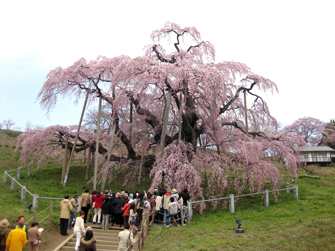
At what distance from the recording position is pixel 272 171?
1502cm

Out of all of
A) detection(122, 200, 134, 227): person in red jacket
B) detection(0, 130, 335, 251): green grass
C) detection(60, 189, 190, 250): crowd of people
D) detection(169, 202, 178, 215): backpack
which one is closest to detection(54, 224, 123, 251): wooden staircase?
detection(60, 189, 190, 250): crowd of people

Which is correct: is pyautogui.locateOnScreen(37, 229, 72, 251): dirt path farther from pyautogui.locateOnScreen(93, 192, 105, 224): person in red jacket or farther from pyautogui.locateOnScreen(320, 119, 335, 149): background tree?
pyautogui.locateOnScreen(320, 119, 335, 149): background tree

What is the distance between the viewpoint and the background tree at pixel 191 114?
1430cm

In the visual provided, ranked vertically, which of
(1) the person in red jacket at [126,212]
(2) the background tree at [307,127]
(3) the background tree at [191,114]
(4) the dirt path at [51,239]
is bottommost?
(4) the dirt path at [51,239]

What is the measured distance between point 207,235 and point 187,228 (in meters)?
1.08

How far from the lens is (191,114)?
1714 centimetres

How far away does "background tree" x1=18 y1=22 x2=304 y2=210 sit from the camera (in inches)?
563

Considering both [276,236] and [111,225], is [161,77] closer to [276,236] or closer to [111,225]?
[111,225]

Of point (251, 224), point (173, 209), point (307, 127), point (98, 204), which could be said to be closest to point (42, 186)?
point (98, 204)

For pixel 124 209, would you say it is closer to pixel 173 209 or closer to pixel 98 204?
pixel 98 204

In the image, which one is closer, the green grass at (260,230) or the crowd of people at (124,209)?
the green grass at (260,230)

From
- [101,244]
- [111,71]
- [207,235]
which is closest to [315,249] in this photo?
[207,235]

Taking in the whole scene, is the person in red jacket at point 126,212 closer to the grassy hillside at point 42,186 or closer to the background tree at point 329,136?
the grassy hillside at point 42,186

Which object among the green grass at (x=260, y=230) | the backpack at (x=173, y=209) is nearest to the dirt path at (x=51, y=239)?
the green grass at (x=260, y=230)
